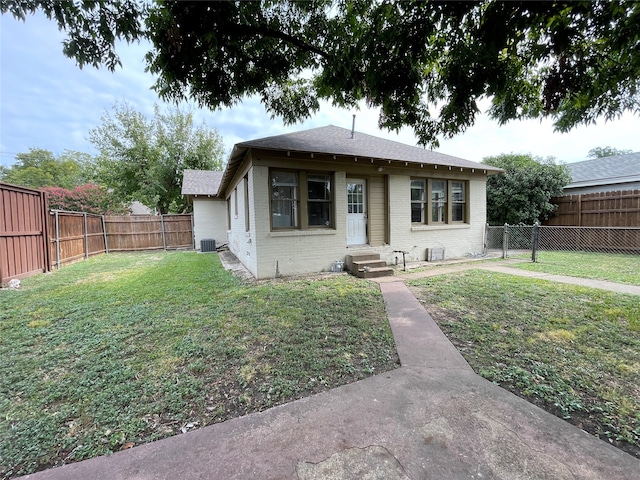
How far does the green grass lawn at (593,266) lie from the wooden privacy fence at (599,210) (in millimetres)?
1571

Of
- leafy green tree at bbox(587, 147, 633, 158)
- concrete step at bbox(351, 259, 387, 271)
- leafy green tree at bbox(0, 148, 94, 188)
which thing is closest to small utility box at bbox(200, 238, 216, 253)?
concrete step at bbox(351, 259, 387, 271)

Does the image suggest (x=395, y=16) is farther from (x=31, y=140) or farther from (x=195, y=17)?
(x=31, y=140)

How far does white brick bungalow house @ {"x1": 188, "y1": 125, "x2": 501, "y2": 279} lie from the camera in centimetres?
695

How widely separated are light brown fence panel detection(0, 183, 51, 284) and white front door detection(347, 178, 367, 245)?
8.43 metres

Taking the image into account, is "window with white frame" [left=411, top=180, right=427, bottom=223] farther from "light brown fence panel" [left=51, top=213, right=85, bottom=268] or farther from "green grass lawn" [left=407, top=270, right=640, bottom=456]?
"light brown fence panel" [left=51, top=213, right=85, bottom=268]

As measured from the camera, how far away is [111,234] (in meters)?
14.4

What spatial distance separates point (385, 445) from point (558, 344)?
2760 millimetres

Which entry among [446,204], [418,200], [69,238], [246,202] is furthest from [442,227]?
[69,238]

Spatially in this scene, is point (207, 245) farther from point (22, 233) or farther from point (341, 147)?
point (341, 147)

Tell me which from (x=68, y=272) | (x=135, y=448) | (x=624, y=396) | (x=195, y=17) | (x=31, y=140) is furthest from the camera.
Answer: (x=31, y=140)

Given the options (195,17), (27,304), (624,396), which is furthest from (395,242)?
(27,304)

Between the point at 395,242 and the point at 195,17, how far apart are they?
7.01 m

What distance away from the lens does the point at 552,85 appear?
4352 mm

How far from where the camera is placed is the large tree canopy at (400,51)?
3631 mm
